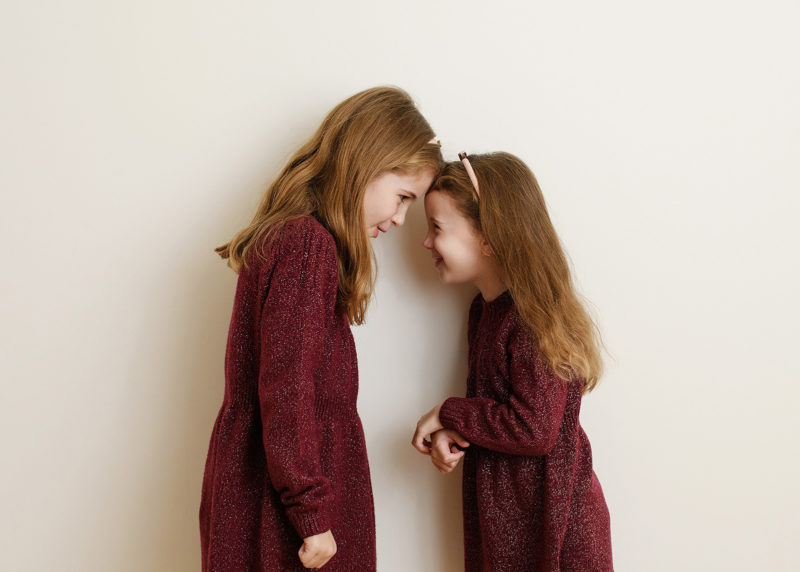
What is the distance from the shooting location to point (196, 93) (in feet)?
4.92

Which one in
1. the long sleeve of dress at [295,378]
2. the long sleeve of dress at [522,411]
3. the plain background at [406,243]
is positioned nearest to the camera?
the long sleeve of dress at [295,378]

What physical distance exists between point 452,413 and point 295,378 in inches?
13.9

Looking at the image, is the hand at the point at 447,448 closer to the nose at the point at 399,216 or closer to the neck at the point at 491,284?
A: the neck at the point at 491,284

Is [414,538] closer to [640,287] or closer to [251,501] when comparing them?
[251,501]

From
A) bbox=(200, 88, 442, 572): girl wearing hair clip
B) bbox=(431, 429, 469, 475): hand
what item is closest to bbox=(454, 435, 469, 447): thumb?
bbox=(431, 429, 469, 475): hand

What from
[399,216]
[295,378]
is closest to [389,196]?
[399,216]

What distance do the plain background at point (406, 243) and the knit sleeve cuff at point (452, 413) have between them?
0.62 feet

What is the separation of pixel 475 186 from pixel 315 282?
15.6 inches

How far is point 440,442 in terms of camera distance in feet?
4.22

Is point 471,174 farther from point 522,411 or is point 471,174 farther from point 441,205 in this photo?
point 522,411

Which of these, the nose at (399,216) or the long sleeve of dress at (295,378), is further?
the nose at (399,216)

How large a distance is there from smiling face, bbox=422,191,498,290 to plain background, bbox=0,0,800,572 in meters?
0.14

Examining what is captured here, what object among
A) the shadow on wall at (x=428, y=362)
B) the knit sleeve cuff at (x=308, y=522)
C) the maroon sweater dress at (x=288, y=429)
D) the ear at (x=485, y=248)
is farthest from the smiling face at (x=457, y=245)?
the knit sleeve cuff at (x=308, y=522)

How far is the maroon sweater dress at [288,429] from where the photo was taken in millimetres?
1062
